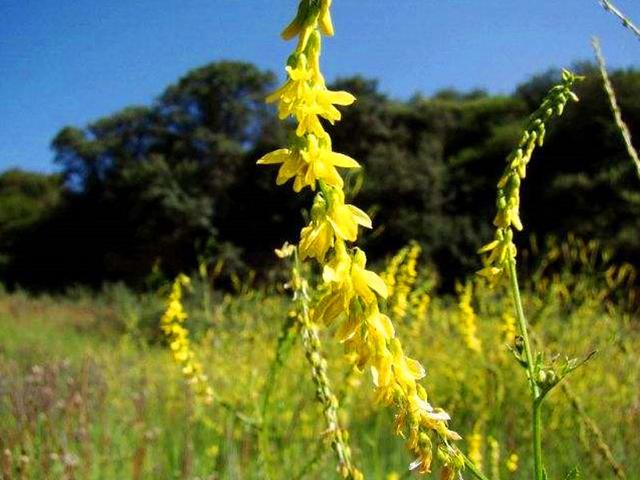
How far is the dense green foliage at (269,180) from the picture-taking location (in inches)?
658

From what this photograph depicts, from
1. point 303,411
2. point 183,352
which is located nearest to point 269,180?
point 303,411

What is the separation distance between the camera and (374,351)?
75 cm

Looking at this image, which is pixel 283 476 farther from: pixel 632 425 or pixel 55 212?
pixel 55 212

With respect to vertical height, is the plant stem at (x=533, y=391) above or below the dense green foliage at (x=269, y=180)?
below

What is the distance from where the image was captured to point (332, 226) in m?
0.74

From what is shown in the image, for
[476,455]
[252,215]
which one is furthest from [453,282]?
[476,455]

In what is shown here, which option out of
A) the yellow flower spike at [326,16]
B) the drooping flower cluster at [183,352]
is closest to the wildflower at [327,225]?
the yellow flower spike at [326,16]

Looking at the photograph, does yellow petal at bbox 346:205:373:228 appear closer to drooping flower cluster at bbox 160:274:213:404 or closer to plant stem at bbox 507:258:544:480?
plant stem at bbox 507:258:544:480

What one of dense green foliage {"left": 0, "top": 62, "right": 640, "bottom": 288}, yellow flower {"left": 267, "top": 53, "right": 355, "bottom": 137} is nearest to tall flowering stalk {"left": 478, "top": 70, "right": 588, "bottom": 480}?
yellow flower {"left": 267, "top": 53, "right": 355, "bottom": 137}

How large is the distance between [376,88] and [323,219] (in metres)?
22.4

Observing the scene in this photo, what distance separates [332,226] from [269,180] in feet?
70.0

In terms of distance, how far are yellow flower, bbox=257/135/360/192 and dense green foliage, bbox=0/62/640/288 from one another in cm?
1445

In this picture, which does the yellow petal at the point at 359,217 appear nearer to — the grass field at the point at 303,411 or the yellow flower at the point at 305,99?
the yellow flower at the point at 305,99

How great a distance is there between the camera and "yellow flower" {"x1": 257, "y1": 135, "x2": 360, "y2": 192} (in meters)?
0.73
